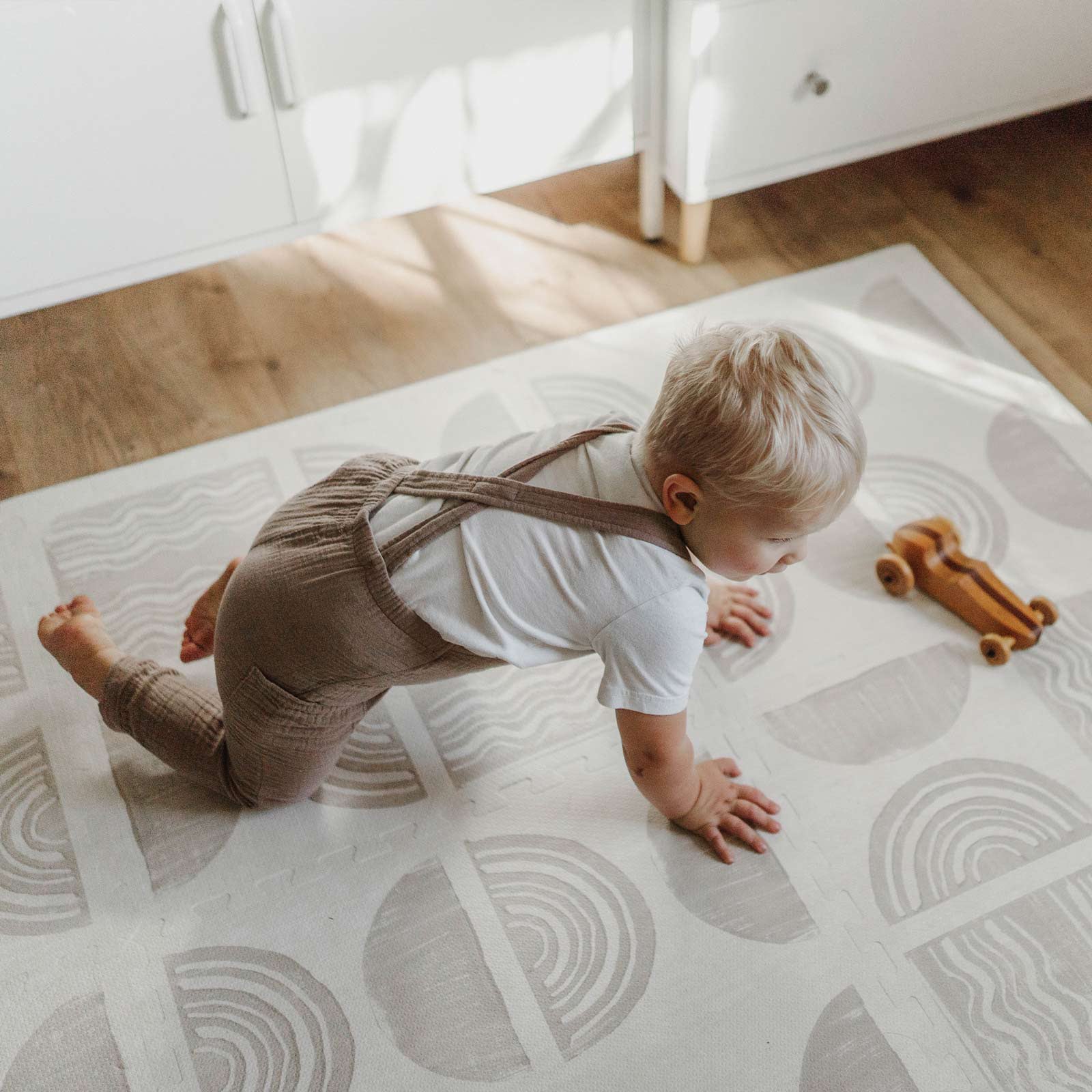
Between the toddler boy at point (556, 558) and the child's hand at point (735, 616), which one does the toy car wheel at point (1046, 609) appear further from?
the toddler boy at point (556, 558)

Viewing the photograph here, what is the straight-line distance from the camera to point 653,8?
141 cm

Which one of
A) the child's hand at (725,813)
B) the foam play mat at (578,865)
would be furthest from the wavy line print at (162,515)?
the child's hand at (725,813)

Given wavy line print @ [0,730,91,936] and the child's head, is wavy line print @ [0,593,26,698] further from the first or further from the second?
the child's head

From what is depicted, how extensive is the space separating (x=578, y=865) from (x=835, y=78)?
40.3 inches

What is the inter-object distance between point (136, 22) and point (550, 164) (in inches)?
20.7

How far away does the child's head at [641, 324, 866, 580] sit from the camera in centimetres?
81

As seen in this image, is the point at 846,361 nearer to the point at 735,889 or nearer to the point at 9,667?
the point at 735,889

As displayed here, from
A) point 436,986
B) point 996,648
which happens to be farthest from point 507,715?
point 996,648

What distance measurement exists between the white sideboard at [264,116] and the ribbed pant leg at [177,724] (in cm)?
58

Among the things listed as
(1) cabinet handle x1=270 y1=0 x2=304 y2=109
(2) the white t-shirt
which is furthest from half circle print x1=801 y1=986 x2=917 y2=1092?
(1) cabinet handle x1=270 y1=0 x2=304 y2=109

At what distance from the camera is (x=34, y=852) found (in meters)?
1.11

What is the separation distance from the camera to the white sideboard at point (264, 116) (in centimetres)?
127

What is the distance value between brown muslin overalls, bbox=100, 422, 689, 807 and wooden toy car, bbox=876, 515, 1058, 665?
17.4 inches

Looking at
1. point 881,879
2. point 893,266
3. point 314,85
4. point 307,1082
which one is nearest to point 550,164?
point 314,85
